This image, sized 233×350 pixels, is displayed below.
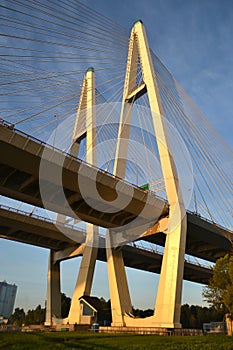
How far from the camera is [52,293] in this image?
4456 cm

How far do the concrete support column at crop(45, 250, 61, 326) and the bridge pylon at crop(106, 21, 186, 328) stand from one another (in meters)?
12.6

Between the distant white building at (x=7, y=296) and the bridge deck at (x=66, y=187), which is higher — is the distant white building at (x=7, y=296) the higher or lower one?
the lower one

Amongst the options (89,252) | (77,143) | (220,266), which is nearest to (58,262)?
(89,252)

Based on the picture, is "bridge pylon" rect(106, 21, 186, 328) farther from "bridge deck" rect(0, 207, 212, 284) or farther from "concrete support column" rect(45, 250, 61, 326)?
"concrete support column" rect(45, 250, 61, 326)

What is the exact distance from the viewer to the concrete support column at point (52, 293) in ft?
140

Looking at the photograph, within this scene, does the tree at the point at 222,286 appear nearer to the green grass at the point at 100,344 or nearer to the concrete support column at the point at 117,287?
the concrete support column at the point at 117,287

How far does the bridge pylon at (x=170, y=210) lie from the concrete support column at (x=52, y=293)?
12.6 meters

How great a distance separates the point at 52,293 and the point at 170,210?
24.4 meters

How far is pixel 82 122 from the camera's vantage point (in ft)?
116

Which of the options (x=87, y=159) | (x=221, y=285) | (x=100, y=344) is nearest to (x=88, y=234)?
(x=87, y=159)

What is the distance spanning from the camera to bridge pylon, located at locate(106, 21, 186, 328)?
2731 centimetres

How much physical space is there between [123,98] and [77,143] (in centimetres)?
829

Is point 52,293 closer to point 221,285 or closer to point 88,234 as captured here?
point 88,234

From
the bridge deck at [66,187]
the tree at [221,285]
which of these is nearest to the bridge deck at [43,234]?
the bridge deck at [66,187]
